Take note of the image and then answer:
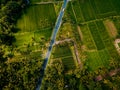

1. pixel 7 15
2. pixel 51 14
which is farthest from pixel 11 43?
pixel 51 14

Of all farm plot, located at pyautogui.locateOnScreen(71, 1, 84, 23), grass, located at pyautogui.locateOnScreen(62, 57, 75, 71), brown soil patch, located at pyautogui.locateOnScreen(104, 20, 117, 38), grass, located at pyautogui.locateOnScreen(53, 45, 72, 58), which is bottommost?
grass, located at pyautogui.locateOnScreen(62, 57, 75, 71)

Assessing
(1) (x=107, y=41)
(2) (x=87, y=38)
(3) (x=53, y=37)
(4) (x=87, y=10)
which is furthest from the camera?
(4) (x=87, y=10)

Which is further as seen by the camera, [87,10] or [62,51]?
[87,10]

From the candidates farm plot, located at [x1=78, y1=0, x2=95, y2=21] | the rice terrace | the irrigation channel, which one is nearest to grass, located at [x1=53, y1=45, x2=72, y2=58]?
the rice terrace

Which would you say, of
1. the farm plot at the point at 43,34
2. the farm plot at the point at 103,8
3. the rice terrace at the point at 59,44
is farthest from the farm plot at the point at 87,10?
the farm plot at the point at 43,34

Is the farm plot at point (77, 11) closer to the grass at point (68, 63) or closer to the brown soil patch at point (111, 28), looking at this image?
the brown soil patch at point (111, 28)

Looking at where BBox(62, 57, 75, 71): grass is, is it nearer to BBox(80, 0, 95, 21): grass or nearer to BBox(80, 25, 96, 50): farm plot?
BBox(80, 25, 96, 50): farm plot

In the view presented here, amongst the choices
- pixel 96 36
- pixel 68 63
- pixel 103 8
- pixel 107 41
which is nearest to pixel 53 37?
pixel 68 63

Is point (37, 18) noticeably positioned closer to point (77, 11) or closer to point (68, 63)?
point (77, 11)
